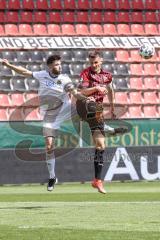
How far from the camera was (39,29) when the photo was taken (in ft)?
85.5

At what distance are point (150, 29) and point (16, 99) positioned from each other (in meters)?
6.53

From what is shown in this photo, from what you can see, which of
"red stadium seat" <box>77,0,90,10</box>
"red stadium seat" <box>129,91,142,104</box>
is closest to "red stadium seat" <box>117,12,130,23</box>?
"red stadium seat" <box>77,0,90,10</box>

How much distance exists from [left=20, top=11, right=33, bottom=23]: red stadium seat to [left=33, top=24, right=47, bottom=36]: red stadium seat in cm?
29

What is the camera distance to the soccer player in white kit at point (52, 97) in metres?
12.2

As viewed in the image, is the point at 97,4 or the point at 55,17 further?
the point at 97,4

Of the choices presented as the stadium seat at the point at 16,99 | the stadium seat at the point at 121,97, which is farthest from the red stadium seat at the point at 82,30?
the stadium seat at the point at 16,99

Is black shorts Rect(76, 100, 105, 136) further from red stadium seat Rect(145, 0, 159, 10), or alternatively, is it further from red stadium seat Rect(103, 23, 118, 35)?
red stadium seat Rect(145, 0, 159, 10)

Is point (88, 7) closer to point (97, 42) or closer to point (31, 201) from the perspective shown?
point (97, 42)

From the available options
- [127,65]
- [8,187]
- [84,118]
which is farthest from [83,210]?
[127,65]

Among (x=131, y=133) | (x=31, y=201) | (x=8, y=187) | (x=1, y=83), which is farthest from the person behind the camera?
(x=1, y=83)

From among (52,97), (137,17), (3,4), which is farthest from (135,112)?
(52,97)

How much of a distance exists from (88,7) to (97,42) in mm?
1486

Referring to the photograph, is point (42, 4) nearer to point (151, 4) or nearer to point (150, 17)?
point (150, 17)

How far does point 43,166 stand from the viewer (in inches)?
733
